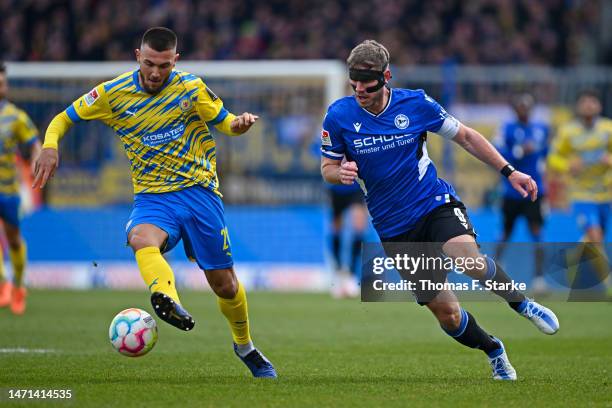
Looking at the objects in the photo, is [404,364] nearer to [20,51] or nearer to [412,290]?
[412,290]

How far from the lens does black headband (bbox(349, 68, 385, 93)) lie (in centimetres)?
749

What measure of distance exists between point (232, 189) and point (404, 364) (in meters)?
9.86

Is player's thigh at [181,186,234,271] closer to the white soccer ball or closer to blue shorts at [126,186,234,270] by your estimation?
blue shorts at [126,186,234,270]

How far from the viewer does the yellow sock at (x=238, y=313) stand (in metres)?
7.87

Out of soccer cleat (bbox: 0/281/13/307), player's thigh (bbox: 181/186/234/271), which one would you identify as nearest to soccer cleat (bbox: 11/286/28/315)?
soccer cleat (bbox: 0/281/13/307)

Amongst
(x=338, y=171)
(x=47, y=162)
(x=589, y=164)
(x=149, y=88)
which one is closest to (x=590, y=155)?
(x=589, y=164)

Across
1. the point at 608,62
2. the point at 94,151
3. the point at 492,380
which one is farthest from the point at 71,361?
the point at 608,62

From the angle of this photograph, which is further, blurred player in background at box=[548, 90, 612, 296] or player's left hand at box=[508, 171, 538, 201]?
blurred player in background at box=[548, 90, 612, 296]

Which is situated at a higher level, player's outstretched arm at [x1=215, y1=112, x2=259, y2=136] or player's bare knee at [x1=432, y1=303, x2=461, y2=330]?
player's outstretched arm at [x1=215, y1=112, x2=259, y2=136]

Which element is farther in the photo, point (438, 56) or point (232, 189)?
point (438, 56)

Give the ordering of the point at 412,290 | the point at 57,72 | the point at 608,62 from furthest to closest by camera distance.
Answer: the point at 608,62 < the point at 57,72 < the point at 412,290

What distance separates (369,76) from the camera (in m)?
7.50

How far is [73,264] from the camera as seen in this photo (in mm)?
18312

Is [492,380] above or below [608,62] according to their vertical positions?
below
